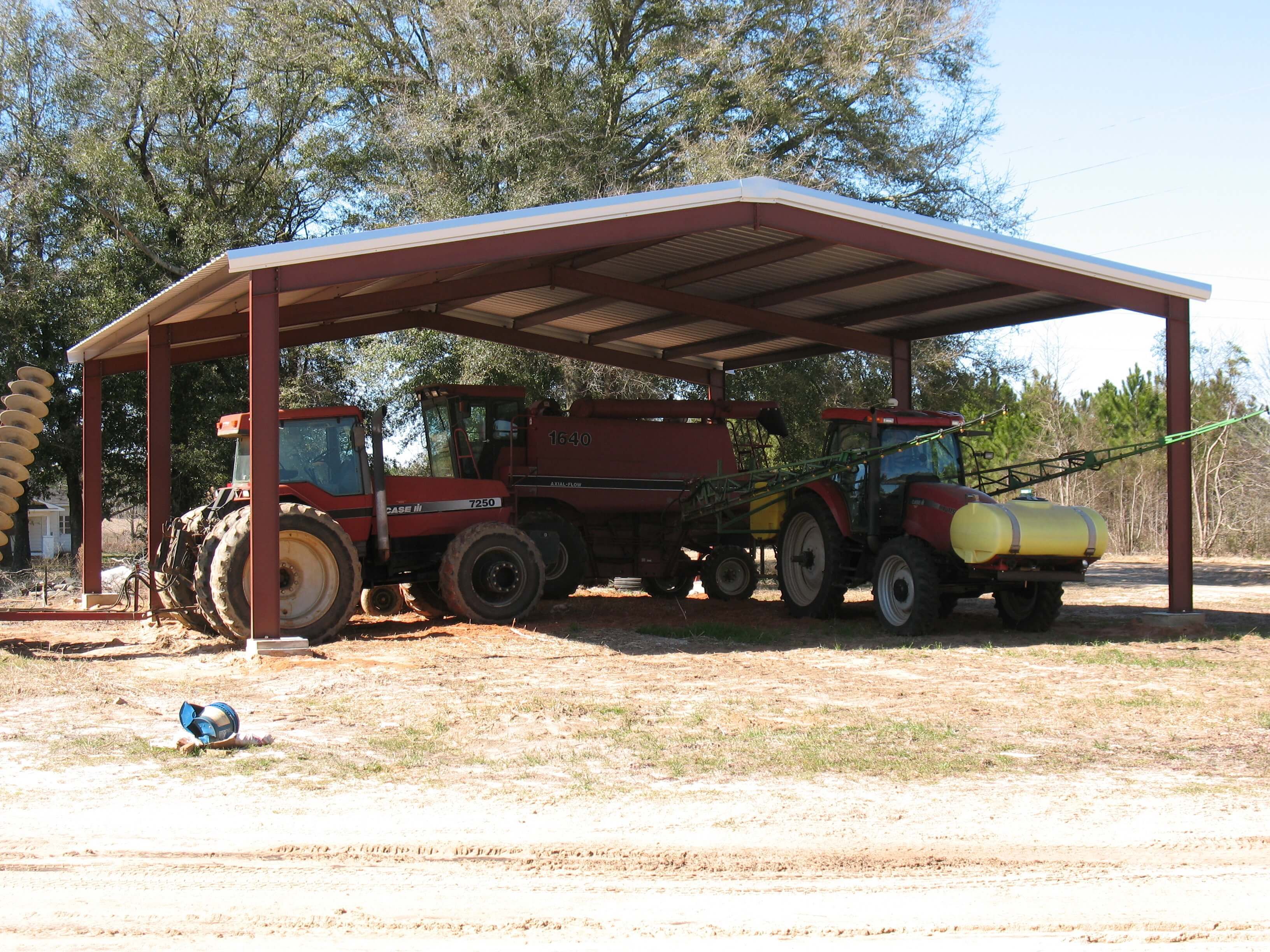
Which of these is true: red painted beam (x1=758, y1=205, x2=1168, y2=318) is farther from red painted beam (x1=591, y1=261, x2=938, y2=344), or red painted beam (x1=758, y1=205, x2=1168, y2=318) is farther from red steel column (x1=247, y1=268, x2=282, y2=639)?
red steel column (x1=247, y1=268, x2=282, y2=639)

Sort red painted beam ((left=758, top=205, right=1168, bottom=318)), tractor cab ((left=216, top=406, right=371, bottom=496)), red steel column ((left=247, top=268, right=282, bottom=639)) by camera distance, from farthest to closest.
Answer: tractor cab ((left=216, top=406, right=371, bottom=496)) → red painted beam ((left=758, top=205, right=1168, bottom=318)) → red steel column ((left=247, top=268, right=282, bottom=639))

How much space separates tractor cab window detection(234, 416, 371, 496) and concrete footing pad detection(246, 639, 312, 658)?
217 centimetres

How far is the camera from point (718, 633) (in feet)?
40.3

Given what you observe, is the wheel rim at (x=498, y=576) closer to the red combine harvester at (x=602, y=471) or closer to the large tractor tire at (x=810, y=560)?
the red combine harvester at (x=602, y=471)

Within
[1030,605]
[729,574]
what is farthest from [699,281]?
[1030,605]

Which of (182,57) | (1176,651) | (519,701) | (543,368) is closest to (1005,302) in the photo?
(1176,651)

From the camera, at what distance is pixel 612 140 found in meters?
20.8

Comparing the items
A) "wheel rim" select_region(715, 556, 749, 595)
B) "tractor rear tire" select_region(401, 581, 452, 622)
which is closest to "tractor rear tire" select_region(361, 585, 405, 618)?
"tractor rear tire" select_region(401, 581, 452, 622)

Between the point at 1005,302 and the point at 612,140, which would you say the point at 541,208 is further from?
the point at 612,140

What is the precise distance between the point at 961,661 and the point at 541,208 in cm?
556

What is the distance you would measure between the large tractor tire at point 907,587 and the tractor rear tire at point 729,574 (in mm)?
4485

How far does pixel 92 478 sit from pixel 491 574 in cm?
592

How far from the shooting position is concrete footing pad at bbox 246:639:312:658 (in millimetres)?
10016

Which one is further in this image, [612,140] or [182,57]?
[182,57]
